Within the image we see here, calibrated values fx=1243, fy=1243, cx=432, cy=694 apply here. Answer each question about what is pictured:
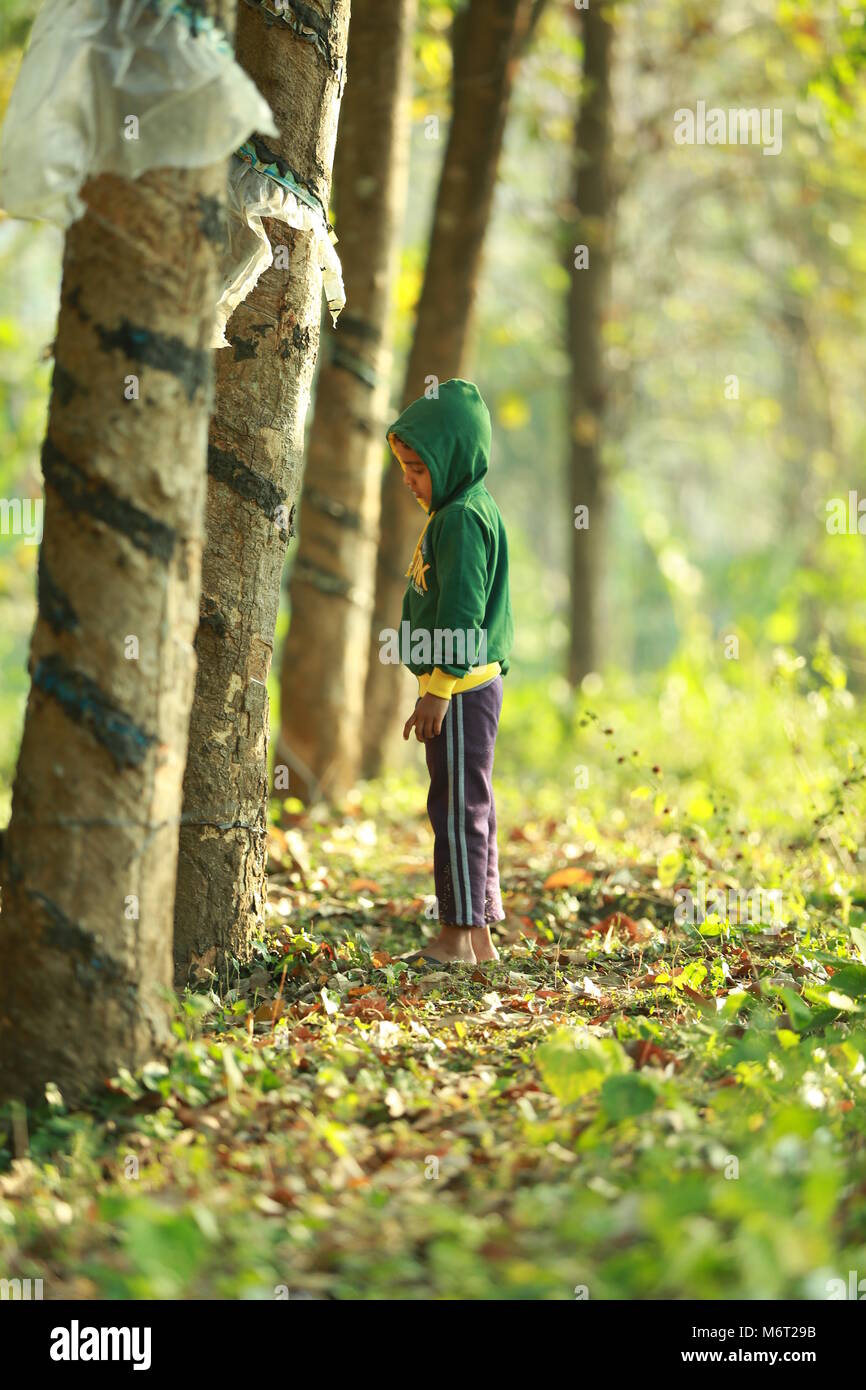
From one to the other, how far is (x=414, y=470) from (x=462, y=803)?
1096 mm

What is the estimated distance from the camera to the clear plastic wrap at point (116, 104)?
8.95 ft

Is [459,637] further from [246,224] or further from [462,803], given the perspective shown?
[246,224]

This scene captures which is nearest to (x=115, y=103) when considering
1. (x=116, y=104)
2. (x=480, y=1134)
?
(x=116, y=104)

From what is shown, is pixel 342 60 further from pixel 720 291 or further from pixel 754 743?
pixel 720 291

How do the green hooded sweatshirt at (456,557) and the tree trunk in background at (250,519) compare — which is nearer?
the tree trunk in background at (250,519)

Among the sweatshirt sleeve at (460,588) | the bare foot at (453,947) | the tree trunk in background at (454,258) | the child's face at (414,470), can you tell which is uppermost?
the tree trunk in background at (454,258)

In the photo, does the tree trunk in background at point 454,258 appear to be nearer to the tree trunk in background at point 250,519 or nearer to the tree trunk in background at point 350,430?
the tree trunk in background at point 350,430

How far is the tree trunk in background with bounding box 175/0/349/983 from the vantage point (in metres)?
3.59

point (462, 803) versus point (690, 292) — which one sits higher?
point (690, 292)

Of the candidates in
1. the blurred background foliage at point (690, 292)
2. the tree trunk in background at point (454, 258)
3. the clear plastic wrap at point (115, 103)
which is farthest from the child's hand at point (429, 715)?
the tree trunk in background at point (454, 258)

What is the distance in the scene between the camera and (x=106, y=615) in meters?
2.75

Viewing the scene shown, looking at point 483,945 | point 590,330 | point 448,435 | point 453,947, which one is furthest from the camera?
point 590,330

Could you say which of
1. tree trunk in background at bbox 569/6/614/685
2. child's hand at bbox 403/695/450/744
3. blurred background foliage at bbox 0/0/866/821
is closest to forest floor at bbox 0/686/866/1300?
child's hand at bbox 403/695/450/744

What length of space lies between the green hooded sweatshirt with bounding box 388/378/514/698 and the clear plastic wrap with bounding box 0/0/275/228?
1336 mm
